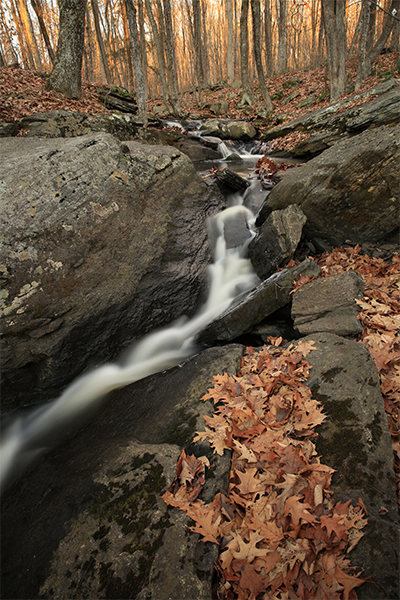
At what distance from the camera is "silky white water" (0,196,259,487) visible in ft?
11.6

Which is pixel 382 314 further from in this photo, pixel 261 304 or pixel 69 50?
pixel 69 50

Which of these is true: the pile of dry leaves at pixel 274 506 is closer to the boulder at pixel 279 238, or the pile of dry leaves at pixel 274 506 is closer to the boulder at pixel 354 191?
the boulder at pixel 279 238

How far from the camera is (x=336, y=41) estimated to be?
1138 cm

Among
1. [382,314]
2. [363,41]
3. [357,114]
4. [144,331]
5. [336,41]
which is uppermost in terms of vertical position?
[336,41]

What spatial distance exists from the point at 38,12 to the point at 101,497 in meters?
21.9

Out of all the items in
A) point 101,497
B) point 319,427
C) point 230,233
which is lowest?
point 101,497

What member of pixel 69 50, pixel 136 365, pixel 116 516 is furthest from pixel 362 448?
pixel 69 50

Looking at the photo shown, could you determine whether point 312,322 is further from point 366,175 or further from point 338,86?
point 338,86

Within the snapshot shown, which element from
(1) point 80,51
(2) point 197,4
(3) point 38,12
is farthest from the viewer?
(2) point 197,4

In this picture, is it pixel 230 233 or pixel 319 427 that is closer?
pixel 319 427

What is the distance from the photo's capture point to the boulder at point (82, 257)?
3768 mm

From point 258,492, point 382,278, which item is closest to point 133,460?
point 258,492

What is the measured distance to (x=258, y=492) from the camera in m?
2.09

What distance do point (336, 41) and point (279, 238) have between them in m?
11.9
